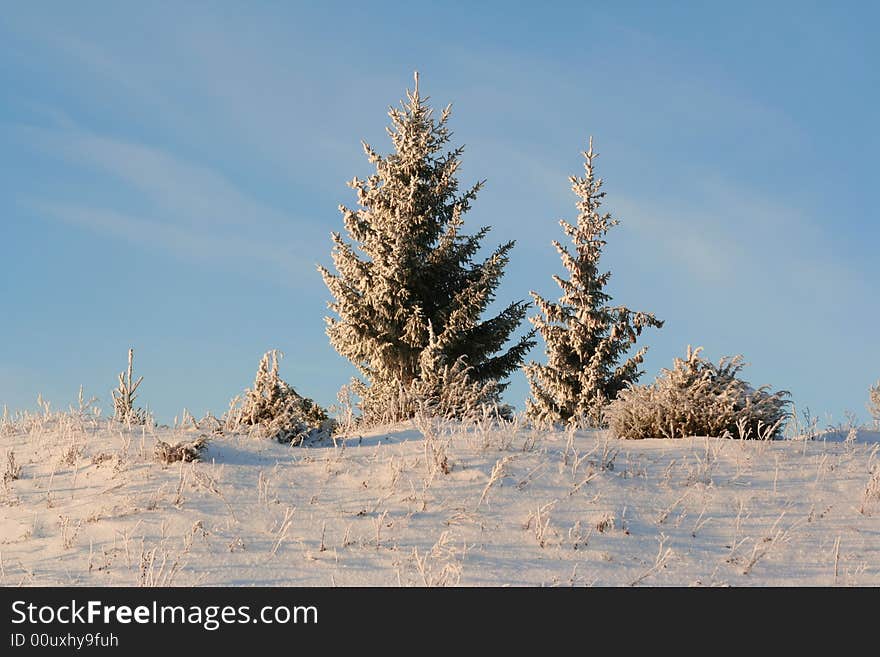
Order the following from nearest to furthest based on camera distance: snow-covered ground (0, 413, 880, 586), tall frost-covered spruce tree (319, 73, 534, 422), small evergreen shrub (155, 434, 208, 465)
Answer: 1. snow-covered ground (0, 413, 880, 586)
2. small evergreen shrub (155, 434, 208, 465)
3. tall frost-covered spruce tree (319, 73, 534, 422)

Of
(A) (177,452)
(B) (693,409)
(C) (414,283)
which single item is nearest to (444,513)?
(A) (177,452)

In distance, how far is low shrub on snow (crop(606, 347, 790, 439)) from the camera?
12336 millimetres

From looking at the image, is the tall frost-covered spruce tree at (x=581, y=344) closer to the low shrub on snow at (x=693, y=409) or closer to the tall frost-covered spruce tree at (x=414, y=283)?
the tall frost-covered spruce tree at (x=414, y=283)

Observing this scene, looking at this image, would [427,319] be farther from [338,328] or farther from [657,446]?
[657,446]

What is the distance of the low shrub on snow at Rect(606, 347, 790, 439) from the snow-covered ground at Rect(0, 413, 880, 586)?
96 cm

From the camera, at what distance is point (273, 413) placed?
539 inches

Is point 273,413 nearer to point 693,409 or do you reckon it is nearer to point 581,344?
point 693,409

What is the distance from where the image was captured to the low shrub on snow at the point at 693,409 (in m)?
12.3

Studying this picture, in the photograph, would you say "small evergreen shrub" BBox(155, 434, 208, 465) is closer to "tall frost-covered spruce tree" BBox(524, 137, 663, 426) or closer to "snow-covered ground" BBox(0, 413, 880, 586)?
"snow-covered ground" BBox(0, 413, 880, 586)

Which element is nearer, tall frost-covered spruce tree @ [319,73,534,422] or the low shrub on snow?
the low shrub on snow

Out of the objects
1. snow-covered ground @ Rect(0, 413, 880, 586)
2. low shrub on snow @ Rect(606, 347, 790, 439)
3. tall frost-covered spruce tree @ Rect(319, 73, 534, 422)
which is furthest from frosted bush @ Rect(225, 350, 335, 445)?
tall frost-covered spruce tree @ Rect(319, 73, 534, 422)

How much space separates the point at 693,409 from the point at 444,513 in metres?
5.39

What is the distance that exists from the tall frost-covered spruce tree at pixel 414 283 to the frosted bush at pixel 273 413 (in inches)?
385

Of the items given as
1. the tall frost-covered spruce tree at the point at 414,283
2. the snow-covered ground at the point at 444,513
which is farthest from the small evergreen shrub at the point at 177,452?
the tall frost-covered spruce tree at the point at 414,283
